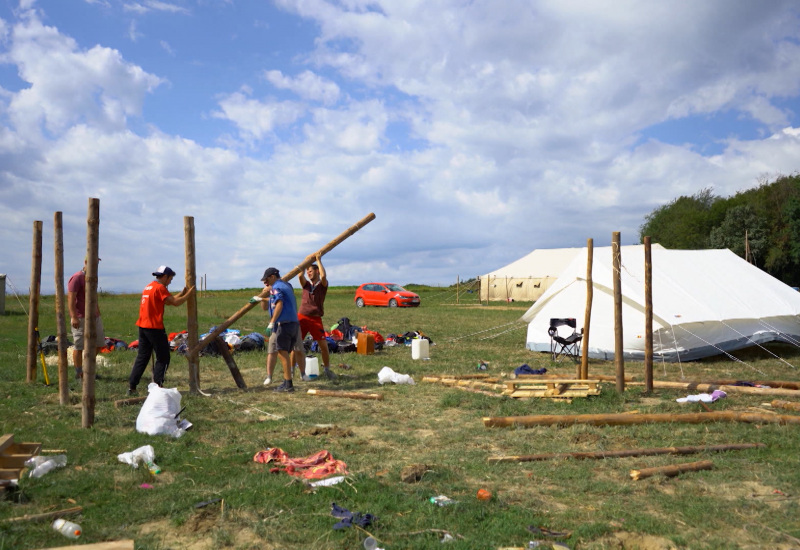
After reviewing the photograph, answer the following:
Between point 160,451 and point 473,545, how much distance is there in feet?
10.4

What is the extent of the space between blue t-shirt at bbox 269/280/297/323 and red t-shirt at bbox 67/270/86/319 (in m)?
2.48

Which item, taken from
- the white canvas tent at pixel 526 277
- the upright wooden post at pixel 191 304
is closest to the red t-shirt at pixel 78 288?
the upright wooden post at pixel 191 304

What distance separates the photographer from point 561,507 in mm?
4254

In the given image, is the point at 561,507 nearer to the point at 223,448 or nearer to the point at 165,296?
the point at 223,448

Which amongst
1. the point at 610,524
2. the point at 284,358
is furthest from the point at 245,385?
the point at 610,524

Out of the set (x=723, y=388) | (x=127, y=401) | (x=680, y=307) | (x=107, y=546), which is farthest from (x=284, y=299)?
(x=680, y=307)

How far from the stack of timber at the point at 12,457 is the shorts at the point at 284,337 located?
3884mm

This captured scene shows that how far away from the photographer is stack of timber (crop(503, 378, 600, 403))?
26.0ft

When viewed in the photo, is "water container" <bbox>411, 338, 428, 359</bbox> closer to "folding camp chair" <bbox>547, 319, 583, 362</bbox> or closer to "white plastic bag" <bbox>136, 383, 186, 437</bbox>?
"folding camp chair" <bbox>547, 319, 583, 362</bbox>

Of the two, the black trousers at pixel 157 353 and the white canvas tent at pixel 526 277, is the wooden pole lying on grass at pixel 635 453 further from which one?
the white canvas tent at pixel 526 277

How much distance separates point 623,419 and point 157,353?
221 inches

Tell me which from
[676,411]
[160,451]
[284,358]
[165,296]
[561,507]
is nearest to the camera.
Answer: [561,507]

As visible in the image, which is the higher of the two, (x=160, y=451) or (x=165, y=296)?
(x=165, y=296)

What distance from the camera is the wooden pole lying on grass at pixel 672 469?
190 inches
